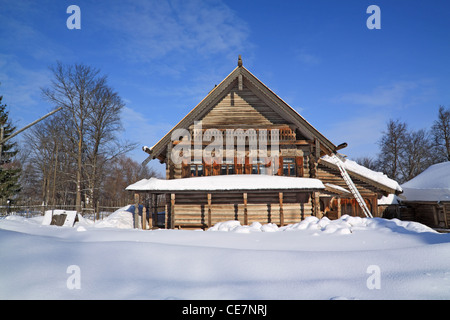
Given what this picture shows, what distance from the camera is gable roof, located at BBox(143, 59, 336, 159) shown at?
1566 cm

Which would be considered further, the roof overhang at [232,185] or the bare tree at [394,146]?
the bare tree at [394,146]

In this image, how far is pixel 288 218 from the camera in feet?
49.9

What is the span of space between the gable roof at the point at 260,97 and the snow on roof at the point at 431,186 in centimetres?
1198

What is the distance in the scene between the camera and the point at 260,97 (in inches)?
650

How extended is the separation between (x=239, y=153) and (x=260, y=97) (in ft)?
13.1

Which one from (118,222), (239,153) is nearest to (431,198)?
(239,153)

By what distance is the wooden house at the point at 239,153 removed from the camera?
1518 cm

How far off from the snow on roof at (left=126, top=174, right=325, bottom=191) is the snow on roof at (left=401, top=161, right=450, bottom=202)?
1321cm

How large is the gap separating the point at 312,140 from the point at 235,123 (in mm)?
5043
